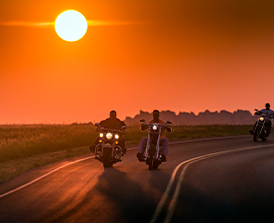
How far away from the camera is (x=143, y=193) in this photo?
10.3 metres

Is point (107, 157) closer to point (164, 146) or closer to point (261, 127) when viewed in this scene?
point (164, 146)

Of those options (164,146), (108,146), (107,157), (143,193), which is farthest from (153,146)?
(143,193)

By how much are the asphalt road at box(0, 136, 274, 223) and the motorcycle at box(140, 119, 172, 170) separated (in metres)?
0.36

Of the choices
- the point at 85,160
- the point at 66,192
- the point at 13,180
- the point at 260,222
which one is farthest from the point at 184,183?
the point at 85,160

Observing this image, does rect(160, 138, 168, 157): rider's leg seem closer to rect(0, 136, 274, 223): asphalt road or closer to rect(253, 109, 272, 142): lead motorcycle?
rect(0, 136, 274, 223): asphalt road

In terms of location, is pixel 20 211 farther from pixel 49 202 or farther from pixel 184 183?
pixel 184 183

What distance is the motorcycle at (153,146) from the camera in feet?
47.2

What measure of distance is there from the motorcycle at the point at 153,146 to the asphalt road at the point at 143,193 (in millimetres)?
360

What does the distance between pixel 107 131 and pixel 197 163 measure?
150 inches

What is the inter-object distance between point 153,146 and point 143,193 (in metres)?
4.17

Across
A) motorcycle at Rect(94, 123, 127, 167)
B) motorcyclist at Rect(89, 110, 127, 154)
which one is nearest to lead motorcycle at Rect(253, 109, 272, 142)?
motorcyclist at Rect(89, 110, 127, 154)

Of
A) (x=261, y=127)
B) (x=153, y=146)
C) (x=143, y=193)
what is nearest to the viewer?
(x=143, y=193)

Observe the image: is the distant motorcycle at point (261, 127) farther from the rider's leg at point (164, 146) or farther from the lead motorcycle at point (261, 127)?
the rider's leg at point (164, 146)

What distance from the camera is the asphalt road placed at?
26.5 feet
